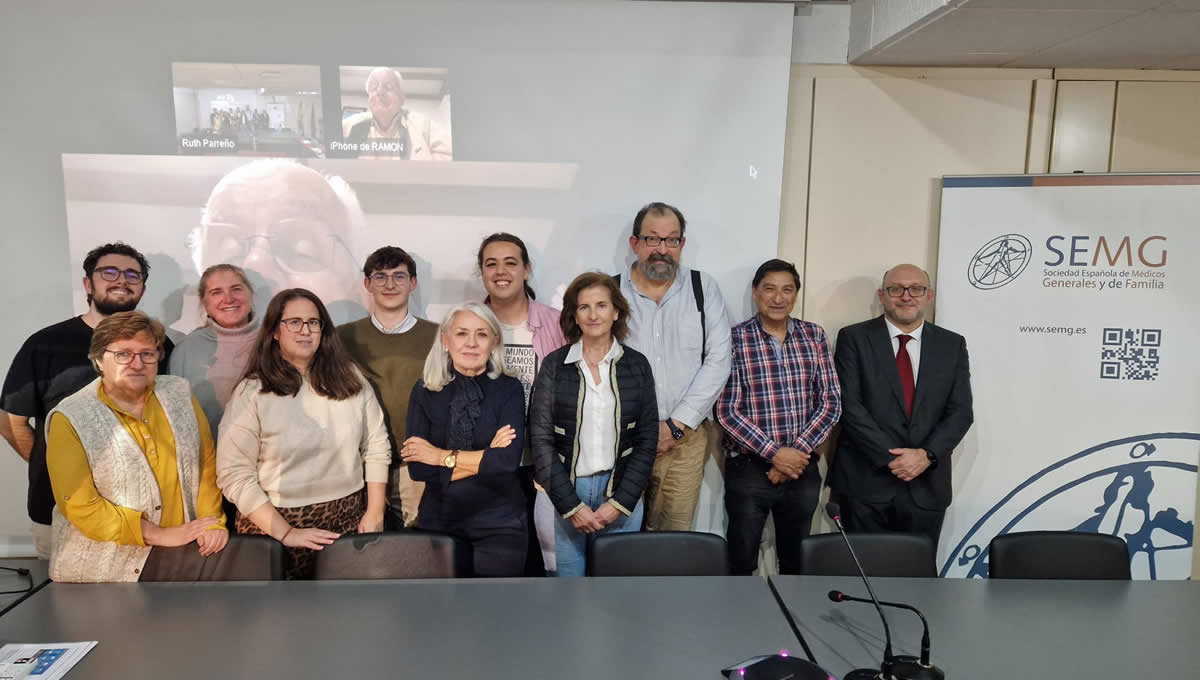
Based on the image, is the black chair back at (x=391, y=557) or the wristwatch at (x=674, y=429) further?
the wristwatch at (x=674, y=429)

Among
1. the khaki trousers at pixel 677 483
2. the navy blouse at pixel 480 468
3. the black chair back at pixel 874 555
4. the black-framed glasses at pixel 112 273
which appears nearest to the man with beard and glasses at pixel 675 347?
the khaki trousers at pixel 677 483

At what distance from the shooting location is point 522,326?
342 centimetres

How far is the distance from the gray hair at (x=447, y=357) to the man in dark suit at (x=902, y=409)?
1.78 m

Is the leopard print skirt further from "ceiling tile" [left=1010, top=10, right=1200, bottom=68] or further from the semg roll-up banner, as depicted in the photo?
"ceiling tile" [left=1010, top=10, right=1200, bottom=68]

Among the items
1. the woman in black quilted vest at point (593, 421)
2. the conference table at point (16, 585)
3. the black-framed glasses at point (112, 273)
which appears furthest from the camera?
the black-framed glasses at point (112, 273)

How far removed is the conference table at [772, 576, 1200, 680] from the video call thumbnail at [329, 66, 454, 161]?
2.76 m

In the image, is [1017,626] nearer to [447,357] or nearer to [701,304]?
[701,304]

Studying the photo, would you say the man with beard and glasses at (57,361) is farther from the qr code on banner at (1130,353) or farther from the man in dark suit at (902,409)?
the qr code on banner at (1130,353)

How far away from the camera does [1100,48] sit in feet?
11.5

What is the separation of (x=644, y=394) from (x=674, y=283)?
746mm

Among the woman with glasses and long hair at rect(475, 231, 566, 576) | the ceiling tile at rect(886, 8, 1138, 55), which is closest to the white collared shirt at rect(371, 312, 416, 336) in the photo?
the woman with glasses and long hair at rect(475, 231, 566, 576)

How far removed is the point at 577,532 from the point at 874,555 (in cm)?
121

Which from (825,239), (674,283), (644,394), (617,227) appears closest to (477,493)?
(644,394)

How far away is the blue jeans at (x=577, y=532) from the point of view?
9.93 feet
